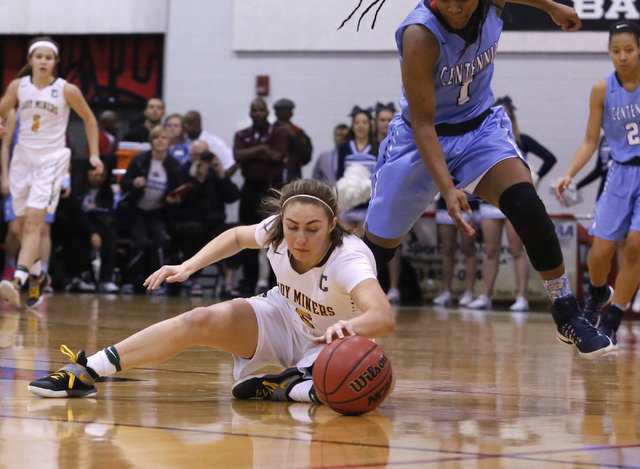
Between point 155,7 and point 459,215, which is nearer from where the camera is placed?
point 459,215

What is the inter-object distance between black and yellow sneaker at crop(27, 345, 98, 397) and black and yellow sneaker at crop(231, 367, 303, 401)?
1.78ft

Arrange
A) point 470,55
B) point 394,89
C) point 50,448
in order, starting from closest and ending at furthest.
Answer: point 50,448, point 470,55, point 394,89

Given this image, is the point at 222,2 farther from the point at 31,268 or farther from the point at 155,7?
the point at 31,268

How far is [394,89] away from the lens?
13.1 m

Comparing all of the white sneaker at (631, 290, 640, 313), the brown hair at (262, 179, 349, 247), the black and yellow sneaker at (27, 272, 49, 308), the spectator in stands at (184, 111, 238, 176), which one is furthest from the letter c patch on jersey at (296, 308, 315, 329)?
the spectator in stands at (184, 111, 238, 176)

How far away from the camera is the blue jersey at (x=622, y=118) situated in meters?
6.36

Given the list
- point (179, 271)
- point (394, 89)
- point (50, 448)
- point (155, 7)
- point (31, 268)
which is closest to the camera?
point (50, 448)

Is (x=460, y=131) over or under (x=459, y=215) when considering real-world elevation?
over

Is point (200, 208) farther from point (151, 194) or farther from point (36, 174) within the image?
point (36, 174)

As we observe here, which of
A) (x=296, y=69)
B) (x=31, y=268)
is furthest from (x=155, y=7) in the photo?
(x=31, y=268)

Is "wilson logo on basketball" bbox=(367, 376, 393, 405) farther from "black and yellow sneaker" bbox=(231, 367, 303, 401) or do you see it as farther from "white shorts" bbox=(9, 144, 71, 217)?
"white shorts" bbox=(9, 144, 71, 217)

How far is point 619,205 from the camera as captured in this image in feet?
21.0

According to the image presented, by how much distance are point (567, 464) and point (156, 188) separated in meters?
9.13

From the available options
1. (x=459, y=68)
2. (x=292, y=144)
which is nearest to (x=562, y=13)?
(x=459, y=68)
